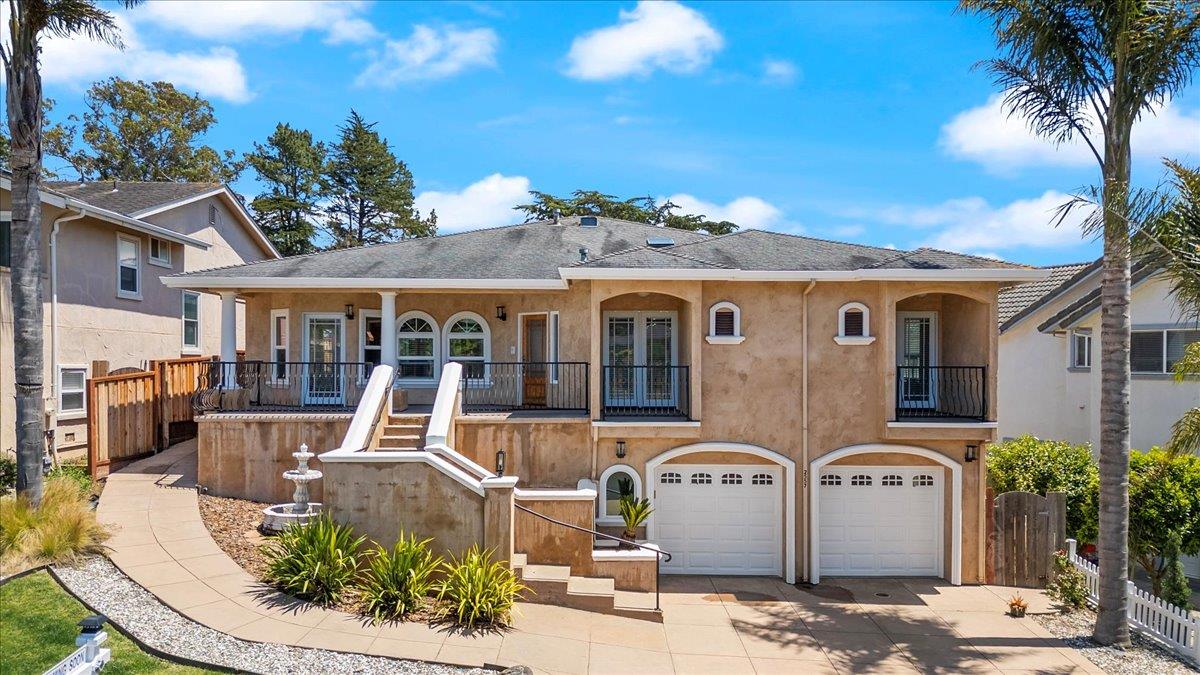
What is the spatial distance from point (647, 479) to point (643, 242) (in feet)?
24.0

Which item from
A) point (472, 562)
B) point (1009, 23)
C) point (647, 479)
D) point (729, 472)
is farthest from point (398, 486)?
point (1009, 23)

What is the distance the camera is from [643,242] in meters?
17.0

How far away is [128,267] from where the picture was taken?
16.0m

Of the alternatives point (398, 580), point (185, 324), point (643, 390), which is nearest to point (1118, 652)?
point (643, 390)

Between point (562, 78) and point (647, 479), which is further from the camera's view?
point (562, 78)

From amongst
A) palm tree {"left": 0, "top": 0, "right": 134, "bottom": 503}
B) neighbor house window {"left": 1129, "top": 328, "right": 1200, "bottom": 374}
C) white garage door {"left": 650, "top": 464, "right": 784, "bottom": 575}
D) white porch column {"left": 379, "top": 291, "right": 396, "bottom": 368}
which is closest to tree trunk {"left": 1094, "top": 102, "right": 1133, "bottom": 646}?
white garage door {"left": 650, "top": 464, "right": 784, "bottom": 575}

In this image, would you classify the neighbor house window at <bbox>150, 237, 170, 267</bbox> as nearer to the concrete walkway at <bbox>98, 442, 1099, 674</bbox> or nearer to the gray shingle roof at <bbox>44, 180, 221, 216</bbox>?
the gray shingle roof at <bbox>44, 180, 221, 216</bbox>

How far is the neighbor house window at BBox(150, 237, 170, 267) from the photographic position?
17.0 metres

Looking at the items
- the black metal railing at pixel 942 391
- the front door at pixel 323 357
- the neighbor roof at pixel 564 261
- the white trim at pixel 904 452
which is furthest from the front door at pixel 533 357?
the black metal railing at pixel 942 391

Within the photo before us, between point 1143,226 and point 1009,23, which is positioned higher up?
point 1009,23

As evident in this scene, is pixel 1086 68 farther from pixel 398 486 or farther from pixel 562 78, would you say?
pixel 398 486

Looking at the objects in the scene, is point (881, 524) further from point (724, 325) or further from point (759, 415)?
point (724, 325)

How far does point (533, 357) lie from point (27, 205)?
8911 millimetres

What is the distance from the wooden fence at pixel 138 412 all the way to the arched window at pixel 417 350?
4057mm
